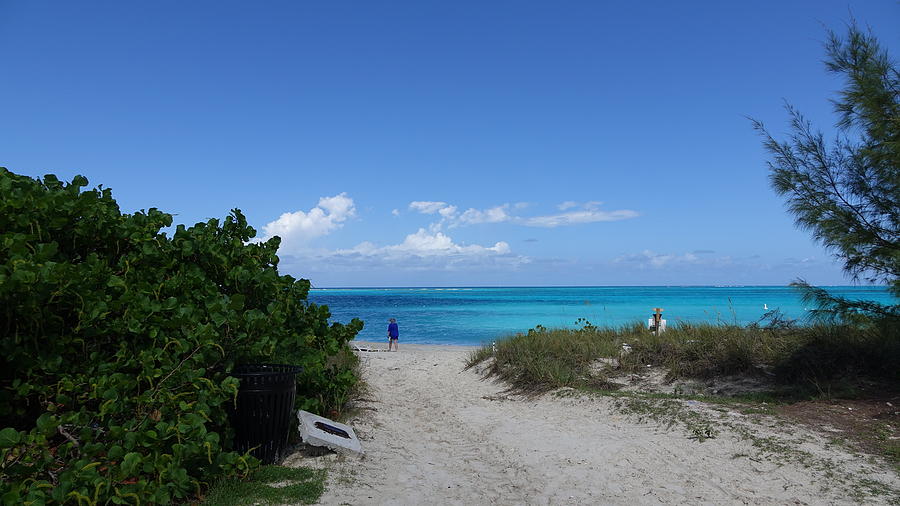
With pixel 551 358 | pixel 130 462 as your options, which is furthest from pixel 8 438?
pixel 551 358

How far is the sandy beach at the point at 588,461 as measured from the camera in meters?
4.98

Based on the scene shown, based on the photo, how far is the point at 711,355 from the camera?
1027 centimetres

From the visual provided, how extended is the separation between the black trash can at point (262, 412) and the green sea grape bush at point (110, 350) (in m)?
0.18

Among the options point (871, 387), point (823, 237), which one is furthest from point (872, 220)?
point (871, 387)

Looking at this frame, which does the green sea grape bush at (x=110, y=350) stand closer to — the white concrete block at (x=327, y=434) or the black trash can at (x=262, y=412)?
the black trash can at (x=262, y=412)

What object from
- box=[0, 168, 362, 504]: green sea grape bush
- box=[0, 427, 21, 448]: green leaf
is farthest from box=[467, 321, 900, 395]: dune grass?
box=[0, 427, 21, 448]: green leaf

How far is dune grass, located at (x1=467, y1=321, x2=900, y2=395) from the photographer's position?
885 centimetres

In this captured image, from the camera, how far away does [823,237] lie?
868 centimetres

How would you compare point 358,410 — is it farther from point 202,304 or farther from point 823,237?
point 823,237

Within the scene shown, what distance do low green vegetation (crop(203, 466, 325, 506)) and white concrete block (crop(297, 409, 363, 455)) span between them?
1.48 feet

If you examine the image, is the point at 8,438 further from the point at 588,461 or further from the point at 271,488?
the point at 588,461

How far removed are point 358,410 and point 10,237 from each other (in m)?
5.09

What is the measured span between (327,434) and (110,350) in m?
2.35

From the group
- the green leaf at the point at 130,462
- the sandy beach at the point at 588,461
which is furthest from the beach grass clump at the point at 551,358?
the green leaf at the point at 130,462
